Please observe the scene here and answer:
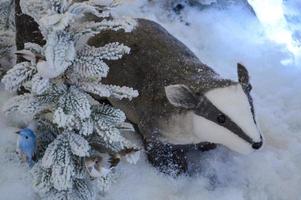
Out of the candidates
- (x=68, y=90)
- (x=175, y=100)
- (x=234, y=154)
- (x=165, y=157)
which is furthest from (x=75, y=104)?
(x=234, y=154)

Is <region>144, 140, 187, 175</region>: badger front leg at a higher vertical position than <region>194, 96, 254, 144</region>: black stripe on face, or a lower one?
lower

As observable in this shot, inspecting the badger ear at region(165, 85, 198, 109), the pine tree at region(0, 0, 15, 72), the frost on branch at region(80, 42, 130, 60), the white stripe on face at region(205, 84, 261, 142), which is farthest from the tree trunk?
the white stripe on face at region(205, 84, 261, 142)

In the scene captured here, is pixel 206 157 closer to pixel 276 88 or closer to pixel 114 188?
pixel 114 188

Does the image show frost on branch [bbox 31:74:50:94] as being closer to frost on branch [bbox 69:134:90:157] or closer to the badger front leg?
frost on branch [bbox 69:134:90:157]

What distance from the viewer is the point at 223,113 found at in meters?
1.15

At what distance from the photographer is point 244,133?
113 centimetres

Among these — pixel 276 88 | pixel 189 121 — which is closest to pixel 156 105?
pixel 189 121

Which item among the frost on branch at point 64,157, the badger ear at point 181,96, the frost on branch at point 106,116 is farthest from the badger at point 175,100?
the frost on branch at point 64,157

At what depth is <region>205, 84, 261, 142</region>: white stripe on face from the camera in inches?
44.5

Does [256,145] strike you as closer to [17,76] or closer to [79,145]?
[79,145]

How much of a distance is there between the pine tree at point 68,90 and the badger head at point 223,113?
147 mm

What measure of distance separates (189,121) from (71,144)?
12.2 inches

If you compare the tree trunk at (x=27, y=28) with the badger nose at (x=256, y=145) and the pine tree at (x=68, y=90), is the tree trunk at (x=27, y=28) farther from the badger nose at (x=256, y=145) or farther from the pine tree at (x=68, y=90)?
the badger nose at (x=256, y=145)

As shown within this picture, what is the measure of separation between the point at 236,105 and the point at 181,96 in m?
0.13
